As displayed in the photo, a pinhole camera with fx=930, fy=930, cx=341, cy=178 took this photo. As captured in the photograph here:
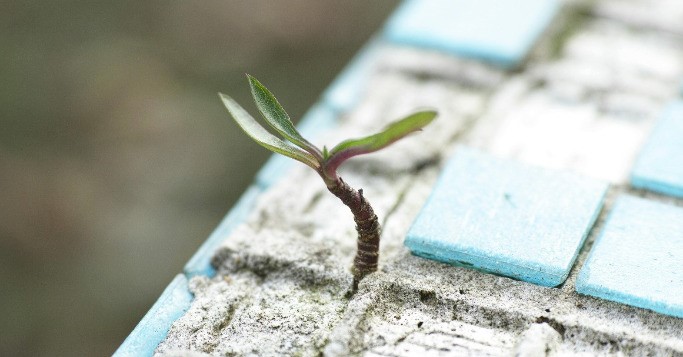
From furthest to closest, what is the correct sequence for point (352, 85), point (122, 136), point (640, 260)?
point (122, 136) < point (352, 85) < point (640, 260)

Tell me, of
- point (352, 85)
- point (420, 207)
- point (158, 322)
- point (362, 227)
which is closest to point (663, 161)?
point (420, 207)

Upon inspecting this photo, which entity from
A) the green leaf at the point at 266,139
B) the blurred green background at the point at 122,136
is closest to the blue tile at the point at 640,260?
the green leaf at the point at 266,139

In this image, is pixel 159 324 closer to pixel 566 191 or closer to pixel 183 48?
pixel 566 191

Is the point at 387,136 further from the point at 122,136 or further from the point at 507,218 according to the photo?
the point at 122,136

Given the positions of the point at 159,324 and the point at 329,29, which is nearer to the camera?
the point at 159,324

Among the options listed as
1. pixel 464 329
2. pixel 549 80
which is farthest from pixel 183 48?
pixel 464 329

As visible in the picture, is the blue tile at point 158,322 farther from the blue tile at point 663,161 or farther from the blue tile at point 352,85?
the blue tile at point 663,161

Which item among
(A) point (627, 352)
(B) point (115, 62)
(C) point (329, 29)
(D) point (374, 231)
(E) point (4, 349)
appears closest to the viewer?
(A) point (627, 352)
